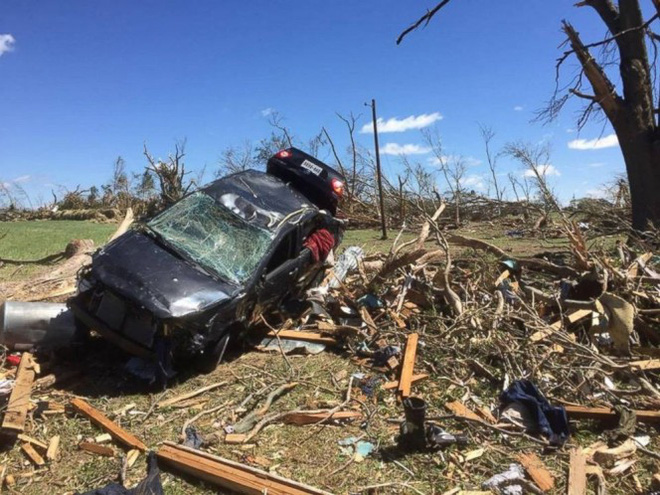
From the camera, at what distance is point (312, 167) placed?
7969mm

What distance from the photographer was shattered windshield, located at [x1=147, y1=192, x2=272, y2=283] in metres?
5.50

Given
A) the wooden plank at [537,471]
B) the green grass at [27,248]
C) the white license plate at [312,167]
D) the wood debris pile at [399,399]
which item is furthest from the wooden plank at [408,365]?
the green grass at [27,248]

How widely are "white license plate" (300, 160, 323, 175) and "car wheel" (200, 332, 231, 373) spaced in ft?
11.2

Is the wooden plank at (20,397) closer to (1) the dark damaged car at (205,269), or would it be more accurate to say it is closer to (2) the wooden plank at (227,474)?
(1) the dark damaged car at (205,269)

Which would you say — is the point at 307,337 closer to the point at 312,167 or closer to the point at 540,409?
the point at 540,409

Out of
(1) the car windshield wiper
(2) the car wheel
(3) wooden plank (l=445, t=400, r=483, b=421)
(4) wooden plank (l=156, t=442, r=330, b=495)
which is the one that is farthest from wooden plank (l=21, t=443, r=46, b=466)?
(3) wooden plank (l=445, t=400, r=483, b=421)

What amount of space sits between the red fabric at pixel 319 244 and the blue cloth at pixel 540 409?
3.02 meters

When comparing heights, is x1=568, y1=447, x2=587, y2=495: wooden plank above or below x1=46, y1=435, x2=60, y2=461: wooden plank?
above

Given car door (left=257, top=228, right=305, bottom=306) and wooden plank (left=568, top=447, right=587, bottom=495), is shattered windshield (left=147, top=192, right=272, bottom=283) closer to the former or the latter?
car door (left=257, top=228, right=305, bottom=306)

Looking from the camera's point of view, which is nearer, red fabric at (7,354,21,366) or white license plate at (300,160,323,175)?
red fabric at (7,354,21,366)

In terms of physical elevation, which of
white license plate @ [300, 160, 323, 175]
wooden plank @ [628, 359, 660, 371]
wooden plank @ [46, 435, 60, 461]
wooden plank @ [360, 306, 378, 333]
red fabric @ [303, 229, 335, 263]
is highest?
white license plate @ [300, 160, 323, 175]

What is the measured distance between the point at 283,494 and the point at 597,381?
10.5ft

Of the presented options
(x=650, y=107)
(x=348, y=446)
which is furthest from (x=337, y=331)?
(x=650, y=107)

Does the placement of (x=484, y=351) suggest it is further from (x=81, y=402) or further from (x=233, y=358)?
(x=81, y=402)
